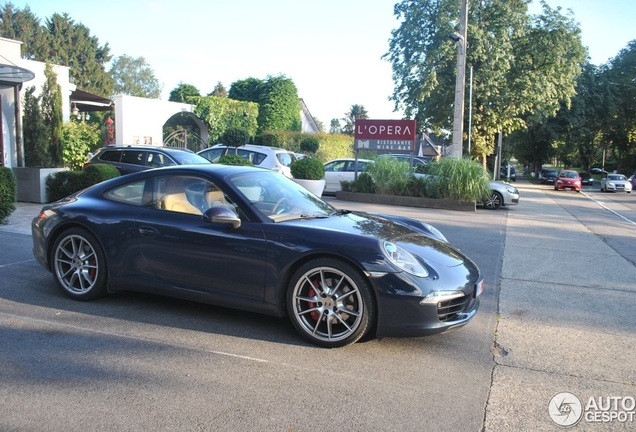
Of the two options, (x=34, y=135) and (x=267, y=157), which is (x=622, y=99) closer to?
(x=267, y=157)

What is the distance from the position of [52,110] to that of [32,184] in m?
1.93

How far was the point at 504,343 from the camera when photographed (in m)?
4.55

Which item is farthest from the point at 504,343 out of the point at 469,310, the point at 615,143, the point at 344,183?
the point at 615,143

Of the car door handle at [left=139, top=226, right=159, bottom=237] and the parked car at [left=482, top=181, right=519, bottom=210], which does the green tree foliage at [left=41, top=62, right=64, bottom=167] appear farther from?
the parked car at [left=482, top=181, right=519, bottom=210]

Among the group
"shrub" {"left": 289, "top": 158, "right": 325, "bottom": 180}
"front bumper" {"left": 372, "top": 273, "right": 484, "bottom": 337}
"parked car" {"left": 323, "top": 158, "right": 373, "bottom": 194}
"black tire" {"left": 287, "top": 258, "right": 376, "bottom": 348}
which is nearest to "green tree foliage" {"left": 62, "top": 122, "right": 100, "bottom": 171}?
"shrub" {"left": 289, "top": 158, "right": 325, "bottom": 180}

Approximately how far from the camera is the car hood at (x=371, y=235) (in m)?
4.29

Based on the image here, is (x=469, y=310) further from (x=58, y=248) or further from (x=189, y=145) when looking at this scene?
(x=189, y=145)

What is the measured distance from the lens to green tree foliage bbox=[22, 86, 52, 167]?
12609 millimetres

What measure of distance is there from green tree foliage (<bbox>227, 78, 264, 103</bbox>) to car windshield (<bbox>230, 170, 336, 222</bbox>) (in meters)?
34.3

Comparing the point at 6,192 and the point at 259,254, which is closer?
the point at 259,254

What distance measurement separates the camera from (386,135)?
19.1 m

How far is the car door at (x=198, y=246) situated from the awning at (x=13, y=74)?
9658mm

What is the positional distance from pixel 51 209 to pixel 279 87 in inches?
1331

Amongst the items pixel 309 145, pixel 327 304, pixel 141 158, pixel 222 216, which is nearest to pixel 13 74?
pixel 141 158
